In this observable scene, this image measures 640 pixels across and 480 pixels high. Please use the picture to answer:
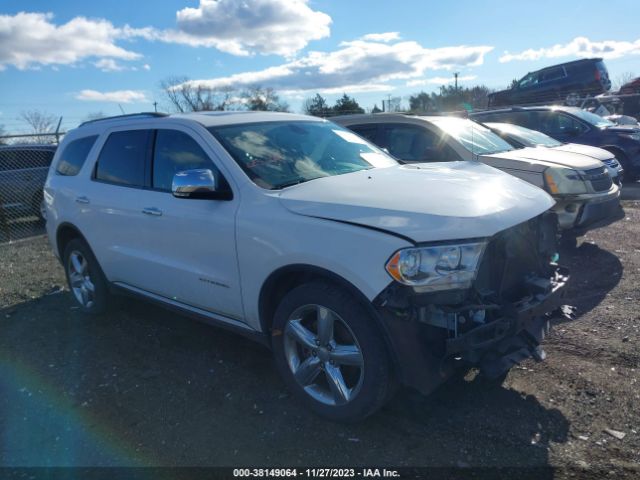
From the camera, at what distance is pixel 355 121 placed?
749 centimetres

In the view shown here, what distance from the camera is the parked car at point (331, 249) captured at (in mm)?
2719

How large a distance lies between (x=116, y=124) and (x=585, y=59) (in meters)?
22.7

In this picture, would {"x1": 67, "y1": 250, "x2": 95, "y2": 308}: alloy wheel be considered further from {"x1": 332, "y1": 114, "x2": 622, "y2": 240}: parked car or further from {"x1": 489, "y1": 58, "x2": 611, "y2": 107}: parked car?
{"x1": 489, "y1": 58, "x2": 611, "y2": 107}: parked car

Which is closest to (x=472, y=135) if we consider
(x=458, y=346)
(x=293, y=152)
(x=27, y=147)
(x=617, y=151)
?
(x=293, y=152)

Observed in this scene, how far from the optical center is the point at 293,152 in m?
3.92

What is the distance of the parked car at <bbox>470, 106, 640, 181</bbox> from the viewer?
33.8 ft

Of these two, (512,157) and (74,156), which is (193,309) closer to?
(74,156)

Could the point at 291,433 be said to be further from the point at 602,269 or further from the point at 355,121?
the point at 355,121

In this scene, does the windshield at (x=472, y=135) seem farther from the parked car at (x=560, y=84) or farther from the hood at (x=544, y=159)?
the parked car at (x=560, y=84)

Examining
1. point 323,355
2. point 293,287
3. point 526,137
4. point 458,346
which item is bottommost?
point 323,355

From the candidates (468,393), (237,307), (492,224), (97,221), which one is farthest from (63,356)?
(492,224)

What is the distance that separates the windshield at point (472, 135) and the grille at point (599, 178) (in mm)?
1177

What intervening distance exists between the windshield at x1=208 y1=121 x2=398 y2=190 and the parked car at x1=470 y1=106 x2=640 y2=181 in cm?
720

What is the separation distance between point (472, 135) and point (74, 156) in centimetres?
492
